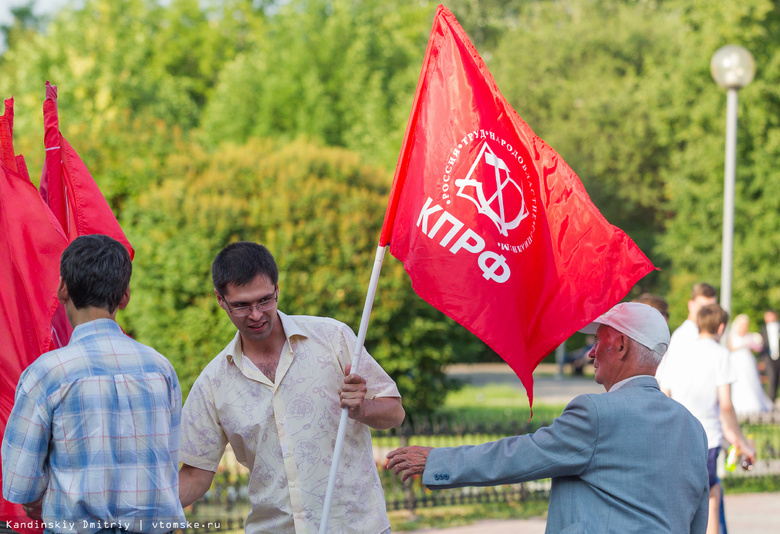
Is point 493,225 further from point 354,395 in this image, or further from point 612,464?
point 612,464

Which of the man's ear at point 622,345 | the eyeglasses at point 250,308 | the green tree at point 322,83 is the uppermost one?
the green tree at point 322,83

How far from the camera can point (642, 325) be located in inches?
134

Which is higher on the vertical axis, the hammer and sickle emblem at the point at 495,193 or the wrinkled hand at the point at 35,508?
the hammer and sickle emblem at the point at 495,193

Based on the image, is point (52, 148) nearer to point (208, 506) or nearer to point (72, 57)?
point (208, 506)

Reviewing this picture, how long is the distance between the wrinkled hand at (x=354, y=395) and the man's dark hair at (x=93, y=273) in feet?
3.38

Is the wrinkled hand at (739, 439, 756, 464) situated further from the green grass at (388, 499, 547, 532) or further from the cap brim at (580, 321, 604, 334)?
the cap brim at (580, 321, 604, 334)

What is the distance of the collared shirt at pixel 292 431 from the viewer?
3559 mm

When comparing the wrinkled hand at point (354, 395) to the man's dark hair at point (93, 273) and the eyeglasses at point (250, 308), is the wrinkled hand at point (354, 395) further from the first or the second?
the man's dark hair at point (93, 273)

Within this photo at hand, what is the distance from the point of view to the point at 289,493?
3.54m

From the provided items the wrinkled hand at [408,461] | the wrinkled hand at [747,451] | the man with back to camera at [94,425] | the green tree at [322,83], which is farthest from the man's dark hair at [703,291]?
the green tree at [322,83]

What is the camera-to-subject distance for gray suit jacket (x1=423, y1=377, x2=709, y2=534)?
318 cm

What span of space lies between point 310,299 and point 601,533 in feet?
A: 26.2

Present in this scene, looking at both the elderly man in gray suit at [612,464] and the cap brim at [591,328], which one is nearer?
the elderly man in gray suit at [612,464]

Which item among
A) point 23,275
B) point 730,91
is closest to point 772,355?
point 730,91
